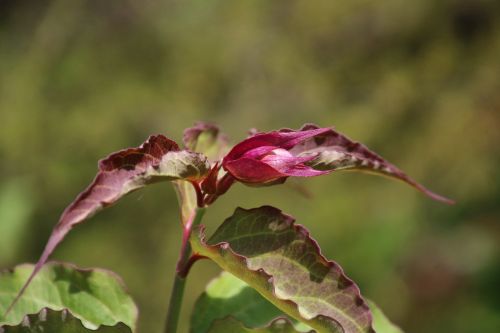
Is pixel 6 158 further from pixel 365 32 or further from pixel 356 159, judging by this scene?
pixel 356 159

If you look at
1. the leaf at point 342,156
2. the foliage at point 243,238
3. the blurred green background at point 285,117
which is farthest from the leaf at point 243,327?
the blurred green background at point 285,117

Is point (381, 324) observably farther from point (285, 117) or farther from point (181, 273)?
point (285, 117)

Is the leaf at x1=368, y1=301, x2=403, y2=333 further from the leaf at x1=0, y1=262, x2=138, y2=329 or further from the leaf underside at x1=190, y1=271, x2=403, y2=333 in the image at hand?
the leaf at x1=0, y1=262, x2=138, y2=329

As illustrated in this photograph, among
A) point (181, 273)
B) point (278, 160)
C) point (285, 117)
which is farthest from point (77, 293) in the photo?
point (285, 117)

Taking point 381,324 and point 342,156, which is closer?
point 342,156

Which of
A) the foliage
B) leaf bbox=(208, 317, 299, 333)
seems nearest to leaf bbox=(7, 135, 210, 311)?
the foliage

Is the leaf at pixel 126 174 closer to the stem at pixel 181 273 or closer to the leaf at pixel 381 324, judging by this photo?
the stem at pixel 181 273

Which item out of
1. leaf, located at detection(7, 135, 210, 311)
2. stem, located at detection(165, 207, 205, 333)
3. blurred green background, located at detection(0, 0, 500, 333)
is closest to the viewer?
leaf, located at detection(7, 135, 210, 311)
